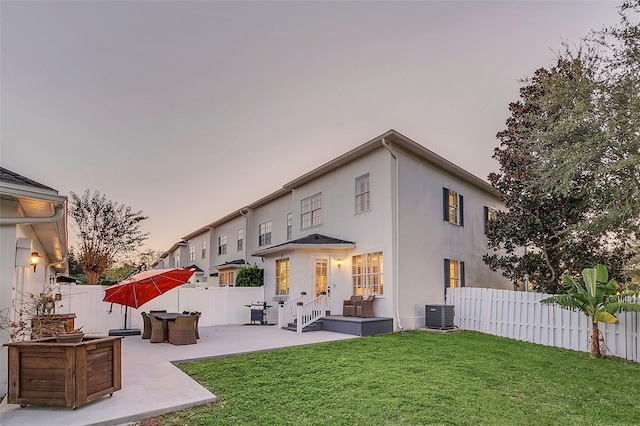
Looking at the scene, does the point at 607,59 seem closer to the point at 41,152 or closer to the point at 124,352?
the point at 124,352

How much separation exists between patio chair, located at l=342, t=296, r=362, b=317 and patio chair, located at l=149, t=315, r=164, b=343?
5.66 m

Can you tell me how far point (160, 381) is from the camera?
6.41 metres

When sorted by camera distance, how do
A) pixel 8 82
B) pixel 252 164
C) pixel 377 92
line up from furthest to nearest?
1. pixel 252 164
2. pixel 377 92
3. pixel 8 82

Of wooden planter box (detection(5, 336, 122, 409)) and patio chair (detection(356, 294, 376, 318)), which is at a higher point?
wooden planter box (detection(5, 336, 122, 409))

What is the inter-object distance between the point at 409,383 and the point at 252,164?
44.3ft

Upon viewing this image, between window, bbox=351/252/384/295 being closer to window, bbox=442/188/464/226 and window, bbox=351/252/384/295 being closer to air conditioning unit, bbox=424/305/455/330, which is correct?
air conditioning unit, bbox=424/305/455/330

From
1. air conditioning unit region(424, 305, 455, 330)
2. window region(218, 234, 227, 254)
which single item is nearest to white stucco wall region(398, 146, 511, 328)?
air conditioning unit region(424, 305, 455, 330)

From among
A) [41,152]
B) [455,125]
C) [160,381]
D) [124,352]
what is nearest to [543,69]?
[455,125]

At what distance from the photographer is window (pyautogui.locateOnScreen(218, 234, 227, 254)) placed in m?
25.0

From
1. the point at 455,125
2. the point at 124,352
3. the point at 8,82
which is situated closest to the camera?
the point at 124,352

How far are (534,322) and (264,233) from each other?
44.2 ft

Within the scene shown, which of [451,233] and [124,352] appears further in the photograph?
[451,233]

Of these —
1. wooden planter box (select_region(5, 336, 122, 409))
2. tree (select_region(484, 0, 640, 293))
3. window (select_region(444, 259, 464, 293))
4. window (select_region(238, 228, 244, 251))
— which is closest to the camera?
wooden planter box (select_region(5, 336, 122, 409))

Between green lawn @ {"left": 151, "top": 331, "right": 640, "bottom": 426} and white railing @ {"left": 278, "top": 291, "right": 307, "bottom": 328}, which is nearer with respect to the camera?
green lawn @ {"left": 151, "top": 331, "right": 640, "bottom": 426}
